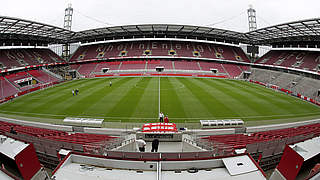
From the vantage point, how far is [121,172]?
191 inches

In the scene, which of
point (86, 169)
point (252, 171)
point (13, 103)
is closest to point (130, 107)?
point (86, 169)

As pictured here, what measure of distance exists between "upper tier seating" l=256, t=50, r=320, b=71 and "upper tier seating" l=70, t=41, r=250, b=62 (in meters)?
7.77

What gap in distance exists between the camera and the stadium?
5137 millimetres

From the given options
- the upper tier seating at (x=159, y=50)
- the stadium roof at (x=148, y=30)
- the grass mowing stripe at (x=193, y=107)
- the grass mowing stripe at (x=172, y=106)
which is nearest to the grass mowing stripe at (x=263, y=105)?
the grass mowing stripe at (x=193, y=107)

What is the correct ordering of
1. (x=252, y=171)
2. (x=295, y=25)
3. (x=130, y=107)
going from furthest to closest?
(x=295, y=25) → (x=130, y=107) → (x=252, y=171)

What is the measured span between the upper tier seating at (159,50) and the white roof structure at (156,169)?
5070 centimetres

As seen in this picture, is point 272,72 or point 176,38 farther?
point 176,38

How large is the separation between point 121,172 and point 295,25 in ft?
135

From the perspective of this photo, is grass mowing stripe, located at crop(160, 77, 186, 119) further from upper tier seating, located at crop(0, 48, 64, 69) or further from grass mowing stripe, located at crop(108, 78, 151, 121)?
upper tier seating, located at crop(0, 48, 64, 69)

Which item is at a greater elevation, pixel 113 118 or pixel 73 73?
pixel 73 73

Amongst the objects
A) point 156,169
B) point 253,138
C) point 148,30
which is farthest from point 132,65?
point 156,169

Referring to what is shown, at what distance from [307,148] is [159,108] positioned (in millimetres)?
14157

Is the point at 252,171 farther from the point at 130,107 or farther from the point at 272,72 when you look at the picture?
the point at 272,72

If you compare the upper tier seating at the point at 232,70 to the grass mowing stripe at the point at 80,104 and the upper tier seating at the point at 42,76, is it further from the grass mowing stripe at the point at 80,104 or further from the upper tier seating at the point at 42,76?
the upper tier seating at the point at 42,76
